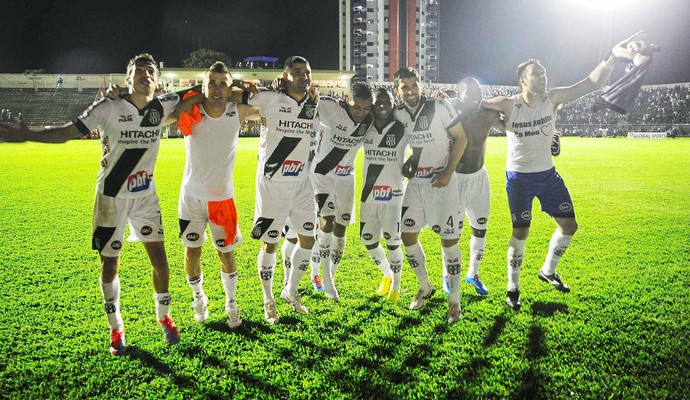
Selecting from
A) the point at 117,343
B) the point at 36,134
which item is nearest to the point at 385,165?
the point at 117,343

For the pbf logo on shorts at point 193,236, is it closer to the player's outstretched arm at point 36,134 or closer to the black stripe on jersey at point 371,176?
the player's outstretched arm at point 36,134

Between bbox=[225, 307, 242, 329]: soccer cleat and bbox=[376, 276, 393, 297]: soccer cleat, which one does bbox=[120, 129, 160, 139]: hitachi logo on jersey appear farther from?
bbox=[376, 276, 393, 297]: soccer cleat

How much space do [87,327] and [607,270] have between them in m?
6.89

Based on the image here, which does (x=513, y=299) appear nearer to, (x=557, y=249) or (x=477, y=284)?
(x=477, y=284)

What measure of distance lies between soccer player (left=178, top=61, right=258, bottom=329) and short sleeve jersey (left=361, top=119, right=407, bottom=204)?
1624 millimetres

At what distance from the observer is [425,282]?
567cm

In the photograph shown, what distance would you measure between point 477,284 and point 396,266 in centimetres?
125

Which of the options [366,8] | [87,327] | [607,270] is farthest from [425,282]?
[366,8]

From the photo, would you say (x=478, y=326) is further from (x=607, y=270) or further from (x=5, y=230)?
(x=5, y=230)

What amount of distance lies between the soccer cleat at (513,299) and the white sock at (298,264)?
2488mm

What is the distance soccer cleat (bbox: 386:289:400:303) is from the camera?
19.1ft

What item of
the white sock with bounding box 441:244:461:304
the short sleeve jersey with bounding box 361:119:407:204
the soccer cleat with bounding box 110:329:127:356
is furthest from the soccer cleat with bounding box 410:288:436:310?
the soccer cleat with bounding box 110:329:127:356

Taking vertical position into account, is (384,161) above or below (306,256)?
above

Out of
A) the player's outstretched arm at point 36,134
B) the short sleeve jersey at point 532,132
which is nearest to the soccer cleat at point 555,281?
the short sleeve jersey at point 532,132
